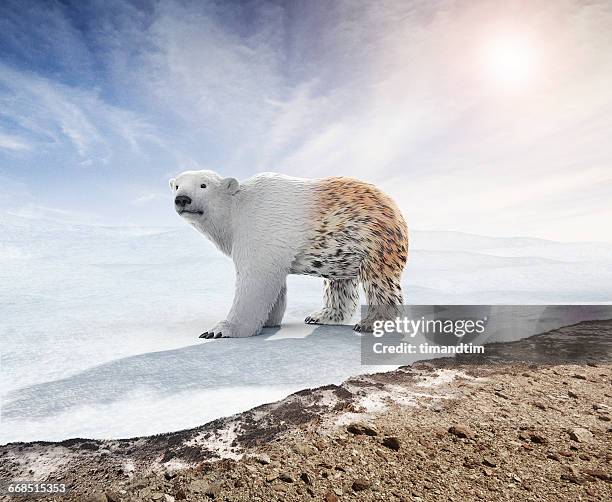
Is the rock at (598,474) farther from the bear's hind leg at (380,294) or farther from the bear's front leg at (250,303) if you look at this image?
the bear's front leg at (250,303)

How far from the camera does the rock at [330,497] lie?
5.72 ft

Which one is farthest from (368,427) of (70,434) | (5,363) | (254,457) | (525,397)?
(5,363)

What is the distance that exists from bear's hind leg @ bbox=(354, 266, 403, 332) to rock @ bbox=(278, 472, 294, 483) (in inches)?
121

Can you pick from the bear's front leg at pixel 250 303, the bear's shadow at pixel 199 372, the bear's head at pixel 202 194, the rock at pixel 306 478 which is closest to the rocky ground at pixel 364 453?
the rock at pixel 306 478

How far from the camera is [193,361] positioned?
354 cm

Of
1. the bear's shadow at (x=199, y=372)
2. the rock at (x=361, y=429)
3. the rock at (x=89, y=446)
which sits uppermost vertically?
the bear's shadow at (x=199, y=372)

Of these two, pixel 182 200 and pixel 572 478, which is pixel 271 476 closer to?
pixel 572 478

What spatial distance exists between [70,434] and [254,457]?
1071mm

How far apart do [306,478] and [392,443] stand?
55 cm

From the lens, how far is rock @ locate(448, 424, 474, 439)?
7.61 ft

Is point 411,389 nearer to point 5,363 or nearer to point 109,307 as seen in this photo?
point 5,363

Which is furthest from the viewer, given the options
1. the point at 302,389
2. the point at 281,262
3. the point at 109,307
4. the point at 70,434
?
the point at 109,307

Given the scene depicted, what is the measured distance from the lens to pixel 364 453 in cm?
210

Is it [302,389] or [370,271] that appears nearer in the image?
[302,389]
